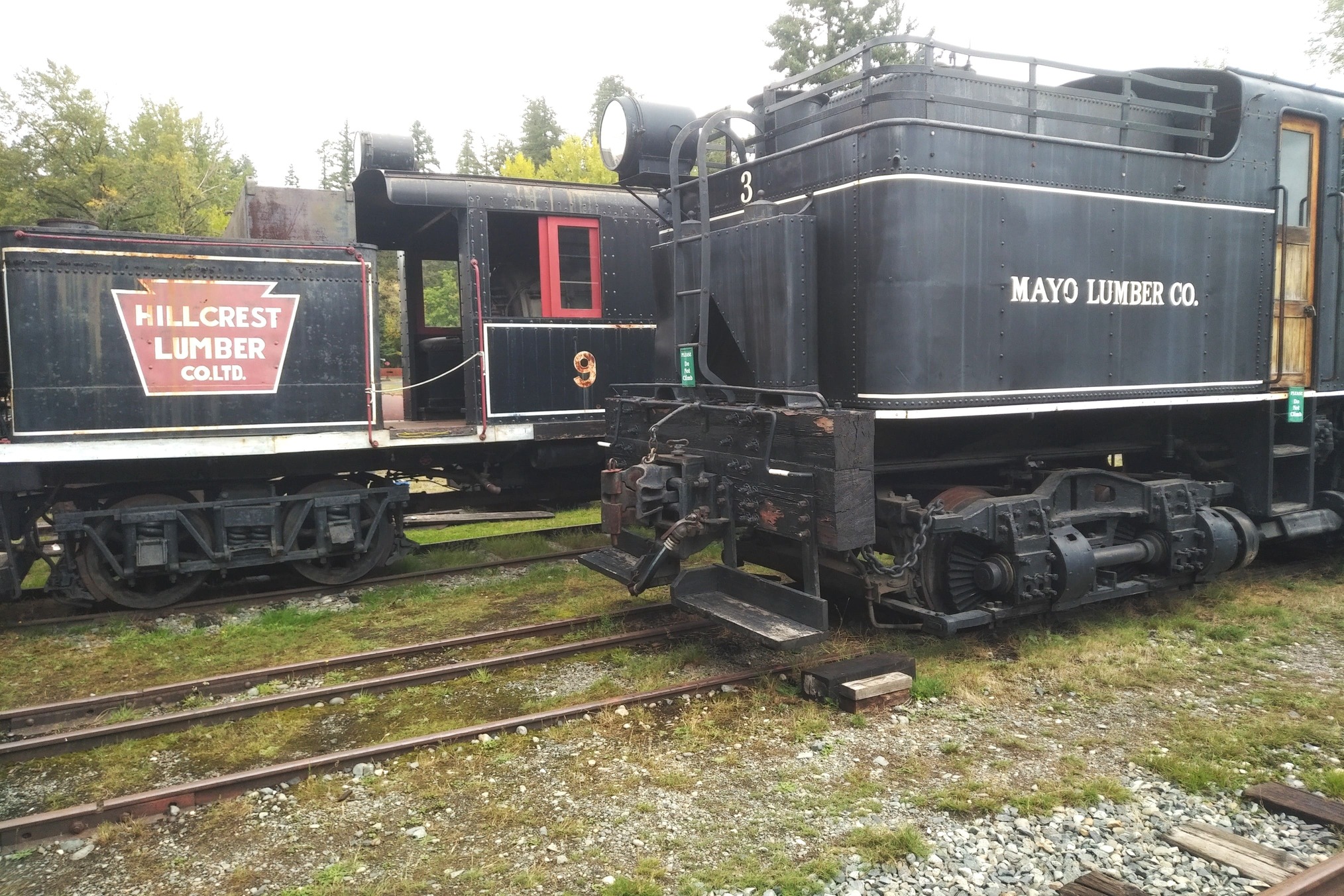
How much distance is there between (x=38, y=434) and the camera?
22.1 ft

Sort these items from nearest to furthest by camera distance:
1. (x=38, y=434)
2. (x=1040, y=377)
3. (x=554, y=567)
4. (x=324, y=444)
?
(x=1040, y=377) < (x=38, y=434) < (x=324, y=444) < (x=554, y=567)

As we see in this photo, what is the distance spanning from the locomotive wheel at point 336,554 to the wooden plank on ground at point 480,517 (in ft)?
4.92

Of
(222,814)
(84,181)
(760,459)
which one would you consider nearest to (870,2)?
(84,181)

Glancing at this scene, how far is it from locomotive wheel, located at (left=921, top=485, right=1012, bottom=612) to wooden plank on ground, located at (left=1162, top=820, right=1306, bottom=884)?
7.33 feet

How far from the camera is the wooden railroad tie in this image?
4.91m

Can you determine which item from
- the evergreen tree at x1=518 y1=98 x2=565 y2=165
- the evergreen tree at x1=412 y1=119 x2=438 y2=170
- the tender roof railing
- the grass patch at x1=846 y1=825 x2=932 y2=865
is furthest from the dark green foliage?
the grass patch at x1=846 y1=825 x2=932 y2=865

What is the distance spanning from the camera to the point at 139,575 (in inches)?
284

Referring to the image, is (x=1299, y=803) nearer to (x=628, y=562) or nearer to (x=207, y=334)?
(x=628, y=562)

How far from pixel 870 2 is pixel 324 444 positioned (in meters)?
28.1

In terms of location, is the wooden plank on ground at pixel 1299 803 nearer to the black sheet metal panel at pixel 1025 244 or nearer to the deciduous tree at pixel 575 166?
the black sheet metal panel at pixel 1025 244

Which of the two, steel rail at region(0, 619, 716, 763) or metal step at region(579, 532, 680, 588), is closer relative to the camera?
steel rail at region(0, 619, 716, 763)

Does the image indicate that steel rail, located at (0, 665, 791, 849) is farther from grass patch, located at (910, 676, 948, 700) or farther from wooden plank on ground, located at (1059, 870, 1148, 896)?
wooden plank on ground, located at (1059, 870, 1148, 896)

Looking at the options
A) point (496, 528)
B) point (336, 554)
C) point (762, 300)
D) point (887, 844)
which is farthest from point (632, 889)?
point (496, 528)

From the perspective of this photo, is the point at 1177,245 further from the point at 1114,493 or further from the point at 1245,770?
the point at 1245,770
